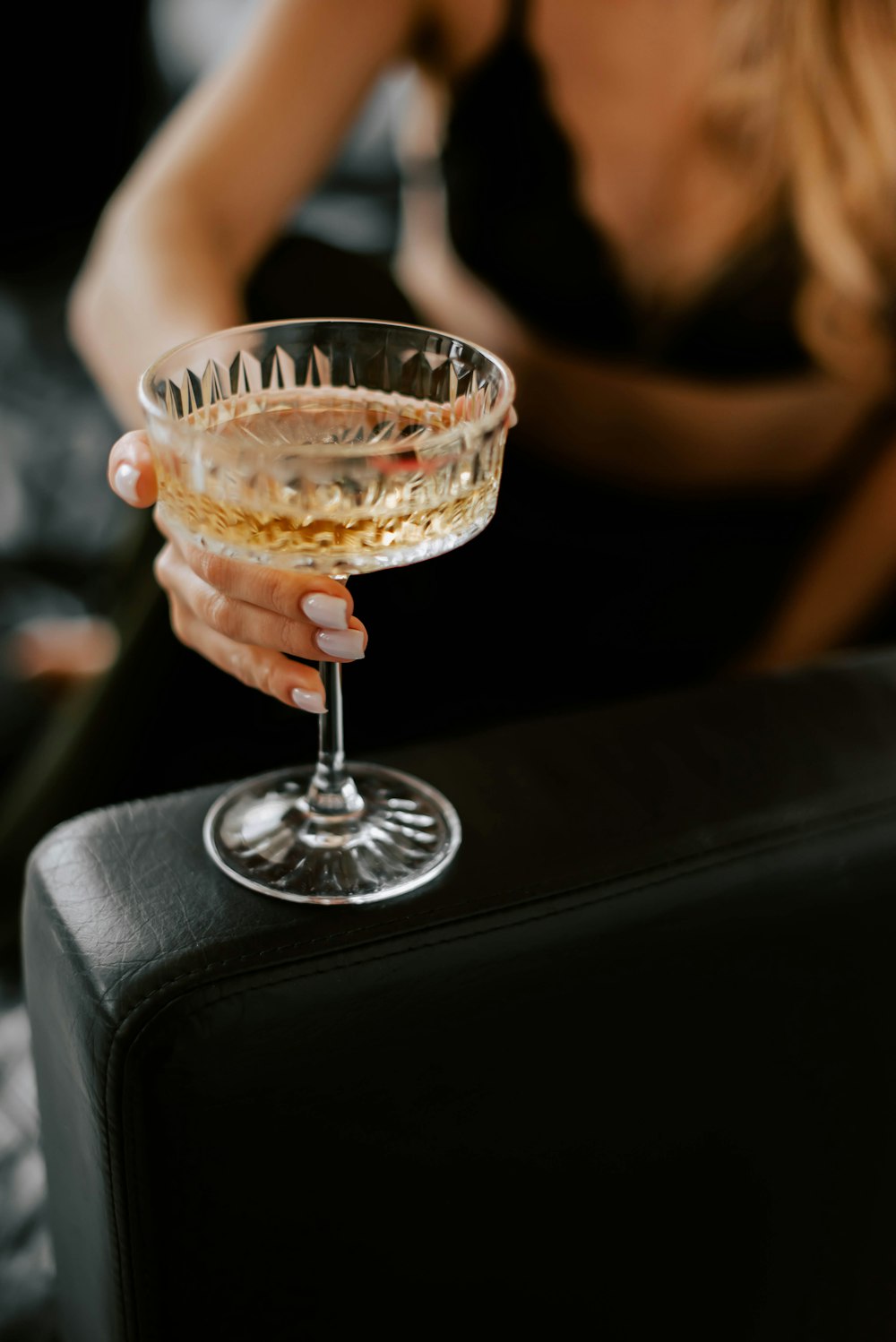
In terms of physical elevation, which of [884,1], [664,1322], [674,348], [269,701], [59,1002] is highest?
[884,1]

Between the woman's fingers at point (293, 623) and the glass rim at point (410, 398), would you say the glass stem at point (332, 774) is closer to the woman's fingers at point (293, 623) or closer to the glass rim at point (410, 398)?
the woman's fingers at point (293, 623)

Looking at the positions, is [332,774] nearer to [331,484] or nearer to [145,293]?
[331,484]

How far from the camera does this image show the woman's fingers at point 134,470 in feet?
1.65

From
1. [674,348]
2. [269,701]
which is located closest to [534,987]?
[269,701]

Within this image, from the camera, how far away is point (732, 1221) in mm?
555

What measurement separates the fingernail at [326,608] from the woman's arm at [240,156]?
1.62 feet

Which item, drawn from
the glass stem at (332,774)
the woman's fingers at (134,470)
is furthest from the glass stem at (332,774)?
the woman's fingers at (134,470)

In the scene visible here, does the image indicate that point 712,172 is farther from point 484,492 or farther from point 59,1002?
point 59,1002

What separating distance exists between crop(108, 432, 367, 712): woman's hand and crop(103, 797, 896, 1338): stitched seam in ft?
0.35

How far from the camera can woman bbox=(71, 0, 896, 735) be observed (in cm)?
101

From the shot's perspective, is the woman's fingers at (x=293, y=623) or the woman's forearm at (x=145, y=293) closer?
the woman's fingers at (x=293, y=623)

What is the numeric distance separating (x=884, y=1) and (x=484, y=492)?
0.76 metres

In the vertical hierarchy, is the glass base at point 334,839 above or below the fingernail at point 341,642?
below

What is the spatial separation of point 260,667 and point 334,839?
0.27ft
